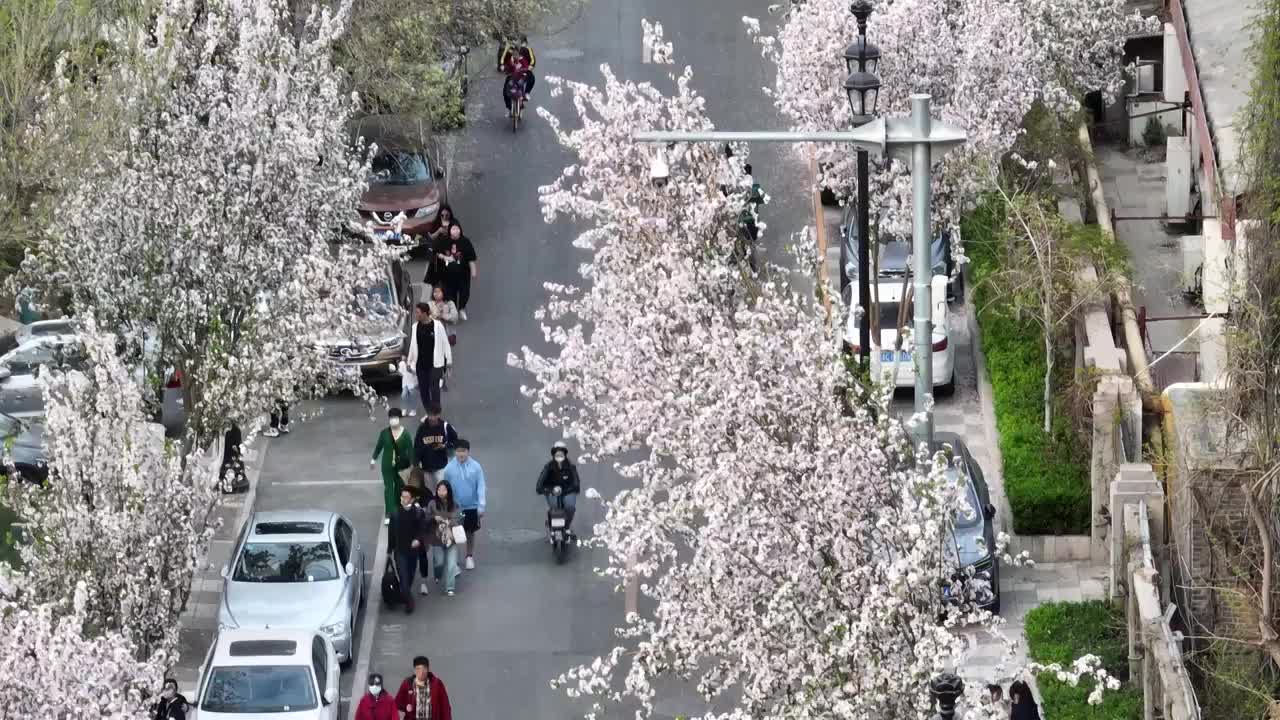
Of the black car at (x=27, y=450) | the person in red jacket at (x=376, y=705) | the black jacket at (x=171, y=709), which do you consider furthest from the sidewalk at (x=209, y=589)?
the person in red jacket at (x=376, y=705)

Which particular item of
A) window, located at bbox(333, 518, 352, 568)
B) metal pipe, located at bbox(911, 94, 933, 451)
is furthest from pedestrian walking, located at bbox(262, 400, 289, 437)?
metal pipe, located at bbox(911, 94, 933, 451)

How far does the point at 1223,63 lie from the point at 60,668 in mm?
Answer: 23060

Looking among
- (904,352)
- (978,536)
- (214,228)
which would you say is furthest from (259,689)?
(904,352)

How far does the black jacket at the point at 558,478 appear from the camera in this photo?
104ft

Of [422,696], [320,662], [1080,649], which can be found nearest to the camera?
[422,696]

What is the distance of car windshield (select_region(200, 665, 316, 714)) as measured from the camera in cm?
2753

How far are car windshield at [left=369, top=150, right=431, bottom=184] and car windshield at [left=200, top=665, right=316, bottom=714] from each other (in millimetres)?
15495

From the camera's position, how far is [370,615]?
31562 mm

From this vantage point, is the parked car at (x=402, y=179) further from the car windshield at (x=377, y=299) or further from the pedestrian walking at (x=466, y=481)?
the pedestrian walking at (x=466, y=481)

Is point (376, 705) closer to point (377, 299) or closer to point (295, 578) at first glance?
point (295, 578)

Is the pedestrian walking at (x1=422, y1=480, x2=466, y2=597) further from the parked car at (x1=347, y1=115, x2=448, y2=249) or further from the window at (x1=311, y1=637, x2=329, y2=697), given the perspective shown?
the parked car at (x1=347, y1=115, x2=448, y2=249)

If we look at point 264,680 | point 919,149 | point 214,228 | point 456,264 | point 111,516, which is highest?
point 919,149

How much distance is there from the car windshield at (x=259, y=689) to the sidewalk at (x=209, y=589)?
5.42 ft

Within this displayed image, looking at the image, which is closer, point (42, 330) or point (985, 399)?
point (985, 399)
